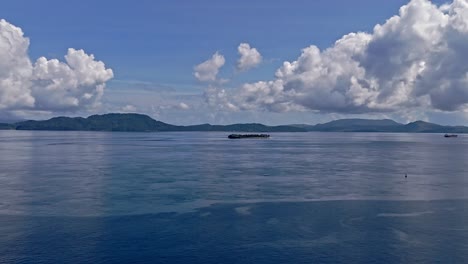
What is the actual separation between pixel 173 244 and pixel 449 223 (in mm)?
30047

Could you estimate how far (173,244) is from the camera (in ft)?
132

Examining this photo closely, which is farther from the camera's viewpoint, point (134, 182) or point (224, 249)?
point (134, 182)

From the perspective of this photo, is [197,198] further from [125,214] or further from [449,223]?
[449,223]

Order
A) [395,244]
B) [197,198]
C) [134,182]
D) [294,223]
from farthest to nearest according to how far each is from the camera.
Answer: [134,182] < [197,198] < [294,223] < [395,244]

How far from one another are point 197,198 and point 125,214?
1301 centimetres

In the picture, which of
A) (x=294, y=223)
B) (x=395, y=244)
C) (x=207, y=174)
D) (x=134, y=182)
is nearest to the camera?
(x=395, y=244)

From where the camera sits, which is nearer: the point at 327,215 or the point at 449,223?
the point at 449,223

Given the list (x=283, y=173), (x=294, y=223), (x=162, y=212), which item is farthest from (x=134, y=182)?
(x=294, y=223)

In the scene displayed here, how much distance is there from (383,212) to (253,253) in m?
22.3

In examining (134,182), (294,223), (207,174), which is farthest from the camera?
(207,174)

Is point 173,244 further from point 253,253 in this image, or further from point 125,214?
point 125,214

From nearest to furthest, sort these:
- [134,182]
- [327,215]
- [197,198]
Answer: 1. [327,215]
2. [197,198]
3. [134,182]

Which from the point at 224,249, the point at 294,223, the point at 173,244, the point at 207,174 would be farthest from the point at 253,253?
the point at 207,174

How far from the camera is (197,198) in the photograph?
6156cm
